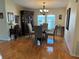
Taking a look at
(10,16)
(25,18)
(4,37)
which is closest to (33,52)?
(4,37)

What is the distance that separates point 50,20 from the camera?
9.17 m

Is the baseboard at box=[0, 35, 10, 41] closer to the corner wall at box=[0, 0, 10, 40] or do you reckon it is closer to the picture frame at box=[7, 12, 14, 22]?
the corner wall at box=[0, 0, 10, 40]

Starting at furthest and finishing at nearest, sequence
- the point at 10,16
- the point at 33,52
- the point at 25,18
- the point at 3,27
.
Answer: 1. the point at 25,18
2. the point at 10,16
3. the point at 3,27
4. the point at 33,52

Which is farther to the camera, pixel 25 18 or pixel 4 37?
pixel 25 18

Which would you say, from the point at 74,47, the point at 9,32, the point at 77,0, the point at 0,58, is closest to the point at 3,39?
the point at 9,32

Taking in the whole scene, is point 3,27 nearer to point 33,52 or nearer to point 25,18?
point 25,18

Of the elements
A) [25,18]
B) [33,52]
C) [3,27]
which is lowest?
→ [33,52]

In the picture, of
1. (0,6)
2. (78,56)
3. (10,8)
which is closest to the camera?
(78,56)

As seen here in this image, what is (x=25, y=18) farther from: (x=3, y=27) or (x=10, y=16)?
(x=3, y=27)

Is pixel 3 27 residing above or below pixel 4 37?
above

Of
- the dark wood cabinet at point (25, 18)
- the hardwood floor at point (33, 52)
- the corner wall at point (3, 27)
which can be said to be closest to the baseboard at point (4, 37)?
the corner wall at point (3, 27)

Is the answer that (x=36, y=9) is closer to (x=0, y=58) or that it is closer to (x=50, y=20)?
(x=50, y=20)

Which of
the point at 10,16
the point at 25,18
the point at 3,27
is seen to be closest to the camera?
the point at 3,27

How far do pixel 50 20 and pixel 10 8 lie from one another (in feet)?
12.7
